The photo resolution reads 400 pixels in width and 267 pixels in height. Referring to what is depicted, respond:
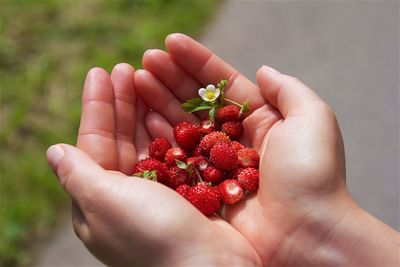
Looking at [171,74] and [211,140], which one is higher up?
[171,74]

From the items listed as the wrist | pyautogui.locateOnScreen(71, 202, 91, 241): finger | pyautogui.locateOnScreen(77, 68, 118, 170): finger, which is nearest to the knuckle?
the wrist

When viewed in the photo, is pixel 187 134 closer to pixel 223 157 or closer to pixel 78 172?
pixel 223 157

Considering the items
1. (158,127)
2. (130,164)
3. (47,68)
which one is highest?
(158,127)

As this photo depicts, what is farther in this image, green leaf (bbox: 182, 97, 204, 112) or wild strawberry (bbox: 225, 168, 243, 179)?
green leaf (bbox: 182, 97, 204, 112)

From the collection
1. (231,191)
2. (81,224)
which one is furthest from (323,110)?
(81,224)

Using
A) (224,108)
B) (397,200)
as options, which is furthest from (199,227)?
(397,200)

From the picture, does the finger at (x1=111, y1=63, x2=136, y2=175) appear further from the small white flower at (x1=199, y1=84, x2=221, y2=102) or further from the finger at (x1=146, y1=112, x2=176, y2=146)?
the small white flower at (x1=199, y1=84, x2=221, y2=102)
